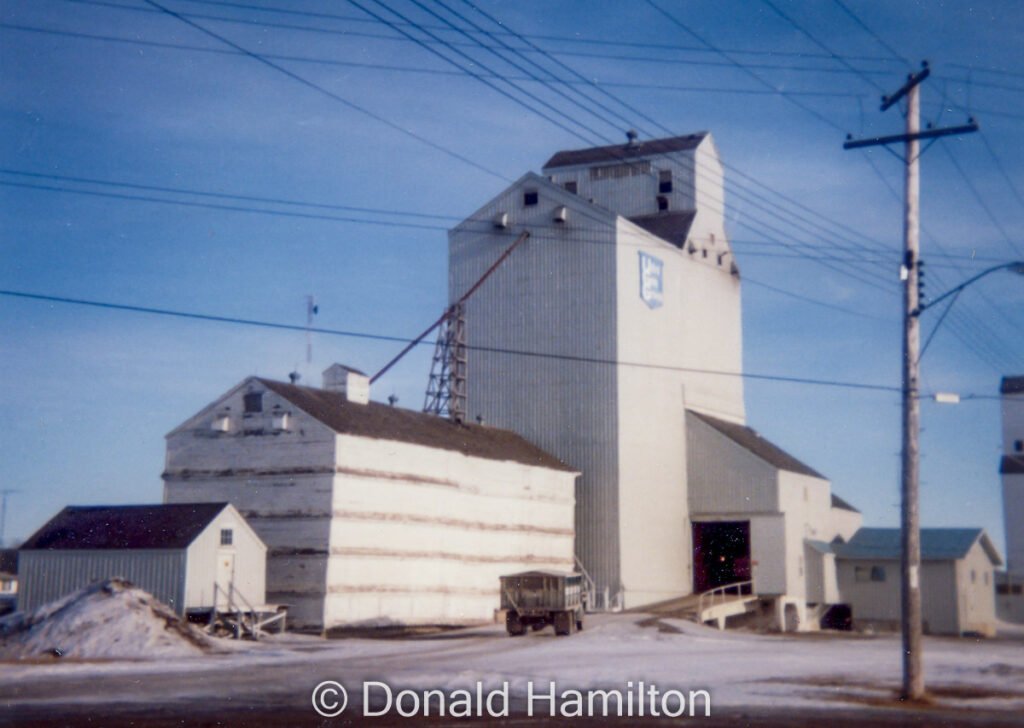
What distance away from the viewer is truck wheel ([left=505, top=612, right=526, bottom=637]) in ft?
135

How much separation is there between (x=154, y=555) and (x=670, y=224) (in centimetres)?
3565

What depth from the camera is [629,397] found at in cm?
5534

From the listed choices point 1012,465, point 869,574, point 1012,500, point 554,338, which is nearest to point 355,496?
point 554,338

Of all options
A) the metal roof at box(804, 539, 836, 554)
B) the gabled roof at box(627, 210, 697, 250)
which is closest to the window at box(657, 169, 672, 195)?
the gabled roof at box(627, 210, 697, 250)

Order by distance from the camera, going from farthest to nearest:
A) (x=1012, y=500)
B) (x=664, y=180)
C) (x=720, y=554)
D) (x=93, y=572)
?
(x=1012, y=500)
(x=664, y=180)
(x=720, y=554)
(x=93, y=572)

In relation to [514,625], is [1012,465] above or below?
above

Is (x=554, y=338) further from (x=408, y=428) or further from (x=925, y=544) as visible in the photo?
(x=925, y=544)

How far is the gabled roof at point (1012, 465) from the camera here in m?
81.0

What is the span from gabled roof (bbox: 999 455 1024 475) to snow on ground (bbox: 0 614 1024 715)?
145 feet

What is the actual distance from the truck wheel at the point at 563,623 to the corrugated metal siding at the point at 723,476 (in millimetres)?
19861

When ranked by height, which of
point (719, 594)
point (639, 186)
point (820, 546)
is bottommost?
point (719, 594)

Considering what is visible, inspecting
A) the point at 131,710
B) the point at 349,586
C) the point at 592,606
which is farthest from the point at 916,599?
the point at 592,606

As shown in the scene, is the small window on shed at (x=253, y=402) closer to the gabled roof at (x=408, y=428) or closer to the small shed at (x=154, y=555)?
the gabled roof at (x=408, y=428)

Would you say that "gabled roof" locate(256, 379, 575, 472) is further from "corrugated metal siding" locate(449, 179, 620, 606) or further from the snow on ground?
the snow on ground
